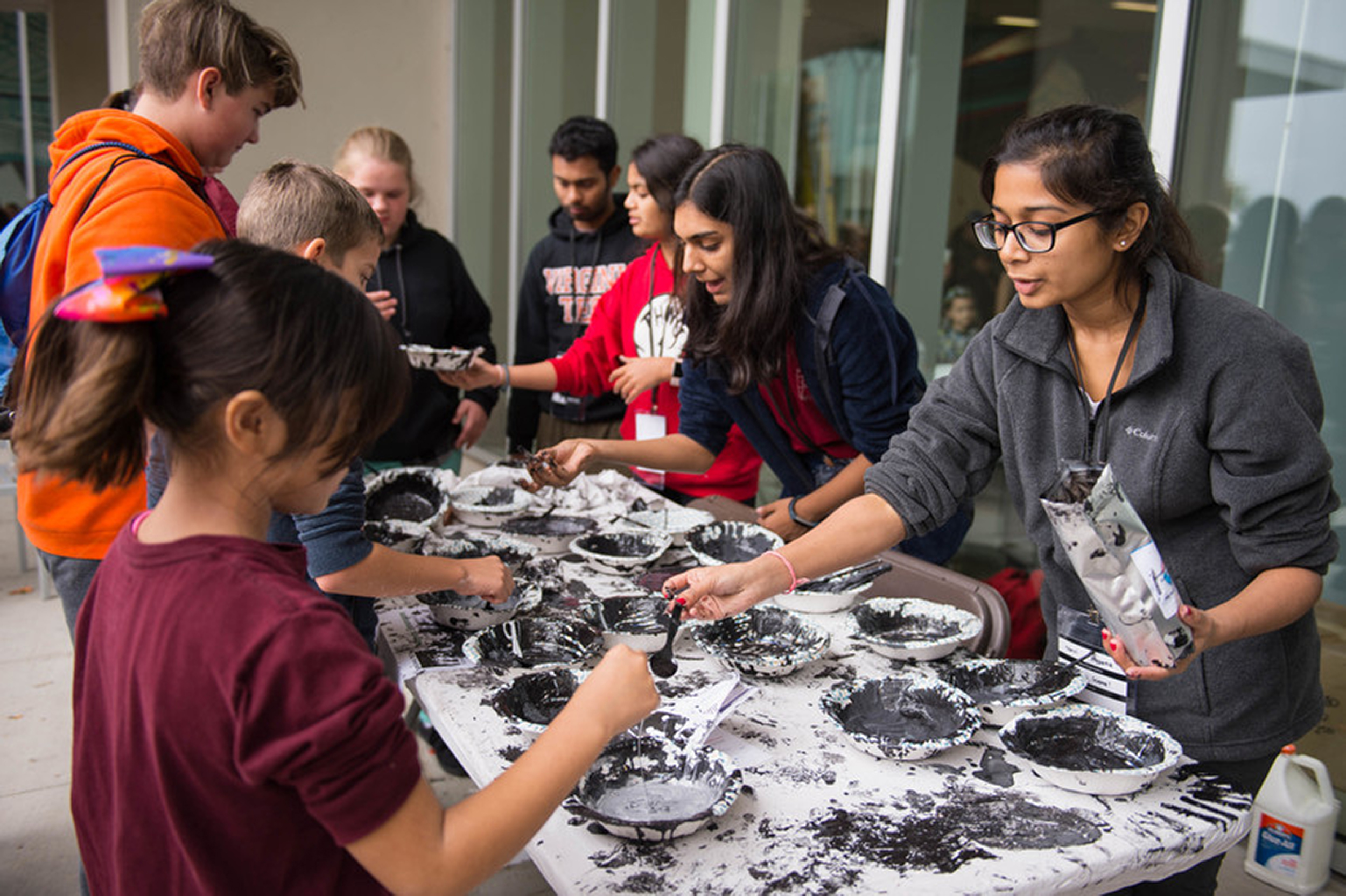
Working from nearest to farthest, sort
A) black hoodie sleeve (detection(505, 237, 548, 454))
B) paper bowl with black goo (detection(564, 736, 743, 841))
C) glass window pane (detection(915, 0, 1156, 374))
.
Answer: paper bowl with black goo (detection(564, 736, 743, 841)) → glass window pane (detection(915, 0, 1156, 374)) → black hoodie sleeve (detection(505, 237, 548, 454))

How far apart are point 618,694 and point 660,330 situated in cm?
208

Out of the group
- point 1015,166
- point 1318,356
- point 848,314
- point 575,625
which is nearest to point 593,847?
point 575,625

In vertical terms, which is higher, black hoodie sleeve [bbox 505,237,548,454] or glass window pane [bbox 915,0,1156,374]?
glass window pane [bbox 915,0,1156,374]

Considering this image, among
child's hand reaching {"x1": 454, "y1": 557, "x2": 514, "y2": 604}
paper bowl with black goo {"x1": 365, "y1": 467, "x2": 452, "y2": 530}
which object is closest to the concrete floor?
paper bowl with black goo {"x1": 365, "y1": 467, "x2": 452, "y2": 530}

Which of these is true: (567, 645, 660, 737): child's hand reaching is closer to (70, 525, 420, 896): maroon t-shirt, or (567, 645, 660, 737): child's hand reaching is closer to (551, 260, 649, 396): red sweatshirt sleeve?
(70, 525, 420, 896): maroon t-shirt

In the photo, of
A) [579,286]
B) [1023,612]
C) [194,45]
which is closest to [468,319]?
[579,286]

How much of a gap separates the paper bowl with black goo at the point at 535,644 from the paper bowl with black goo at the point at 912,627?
49cm

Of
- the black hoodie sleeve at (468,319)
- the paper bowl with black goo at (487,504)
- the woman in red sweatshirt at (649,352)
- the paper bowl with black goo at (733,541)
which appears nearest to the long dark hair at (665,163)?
the woman in red sweatshirt at (649,352)

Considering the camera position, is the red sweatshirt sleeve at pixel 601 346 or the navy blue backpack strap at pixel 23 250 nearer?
the navy blue backpack strap at pixel 23 250

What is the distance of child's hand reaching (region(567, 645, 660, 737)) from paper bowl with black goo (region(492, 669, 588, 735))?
1.27 ft

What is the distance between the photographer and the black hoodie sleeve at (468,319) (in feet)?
11.3

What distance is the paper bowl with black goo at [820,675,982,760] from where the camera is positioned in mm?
1402

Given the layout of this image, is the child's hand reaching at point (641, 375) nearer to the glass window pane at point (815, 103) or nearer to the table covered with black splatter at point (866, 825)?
the glass window pane at point (815, 103)

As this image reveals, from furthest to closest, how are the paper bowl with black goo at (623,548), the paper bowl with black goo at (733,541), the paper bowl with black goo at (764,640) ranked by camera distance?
the paper bowl with black goo at (733,541) → the paper bowl with black goo at (623,548) → the paper bowl with black goo at (764,640)
